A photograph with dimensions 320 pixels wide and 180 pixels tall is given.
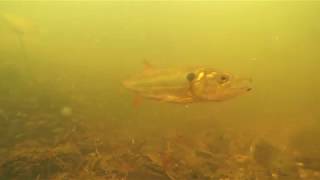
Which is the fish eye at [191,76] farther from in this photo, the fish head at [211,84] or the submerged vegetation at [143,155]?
the submerged vegetation at [143,155]

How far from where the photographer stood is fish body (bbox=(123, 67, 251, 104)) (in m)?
4.70

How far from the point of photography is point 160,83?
4992 mm

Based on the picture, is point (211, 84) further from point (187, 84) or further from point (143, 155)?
point (143, 155)

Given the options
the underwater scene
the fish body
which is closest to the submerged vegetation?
the underwater scene

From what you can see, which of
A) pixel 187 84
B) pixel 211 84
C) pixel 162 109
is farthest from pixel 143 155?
pixel 162 109

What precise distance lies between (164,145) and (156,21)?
27246 millimetres

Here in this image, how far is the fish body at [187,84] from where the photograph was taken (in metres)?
4.70

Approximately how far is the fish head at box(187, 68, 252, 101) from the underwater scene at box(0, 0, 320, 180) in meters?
0.01

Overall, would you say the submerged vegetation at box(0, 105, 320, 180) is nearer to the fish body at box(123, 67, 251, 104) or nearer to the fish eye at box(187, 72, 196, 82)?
the fish body at box(123, 67, 251, 104)

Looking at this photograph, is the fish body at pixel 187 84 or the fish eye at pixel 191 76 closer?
the fish body at pixel 187 84

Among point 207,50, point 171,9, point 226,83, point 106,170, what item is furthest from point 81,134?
point 171,9

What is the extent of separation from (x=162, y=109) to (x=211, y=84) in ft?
30.8

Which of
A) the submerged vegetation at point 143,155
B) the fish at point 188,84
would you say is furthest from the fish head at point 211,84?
the submerged vegetation at point 143,155

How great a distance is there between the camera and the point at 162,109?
46.4 ft
